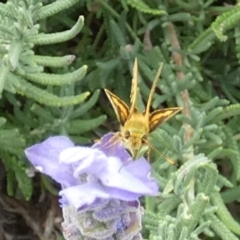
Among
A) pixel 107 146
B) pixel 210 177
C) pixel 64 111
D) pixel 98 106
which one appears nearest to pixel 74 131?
pixel 64 111

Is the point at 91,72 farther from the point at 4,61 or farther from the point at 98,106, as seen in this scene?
the point at 4,61

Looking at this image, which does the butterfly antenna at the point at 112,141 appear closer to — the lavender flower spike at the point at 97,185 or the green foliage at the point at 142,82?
the lavender flower spike at the point at 97,185

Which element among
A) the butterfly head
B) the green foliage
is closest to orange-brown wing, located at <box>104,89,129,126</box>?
the butterfly head

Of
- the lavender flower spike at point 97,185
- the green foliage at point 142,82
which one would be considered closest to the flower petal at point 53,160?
the lavender flower spike at point 97,185

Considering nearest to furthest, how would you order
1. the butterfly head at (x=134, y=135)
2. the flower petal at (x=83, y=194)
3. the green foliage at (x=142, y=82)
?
the flower petal at (x=83, y=194)
the butterfly head at (x=134, y=135)
the green foliage at (x=142, y=82)

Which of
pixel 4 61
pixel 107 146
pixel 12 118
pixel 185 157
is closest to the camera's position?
pixel 107 146

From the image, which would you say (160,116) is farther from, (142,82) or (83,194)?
(142,82)

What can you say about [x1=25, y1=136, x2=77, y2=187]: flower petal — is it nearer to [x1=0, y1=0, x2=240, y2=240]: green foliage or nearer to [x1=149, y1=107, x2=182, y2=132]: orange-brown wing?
[x1=149, y1=107, x2=182, y2=132]: orange-brown wing
